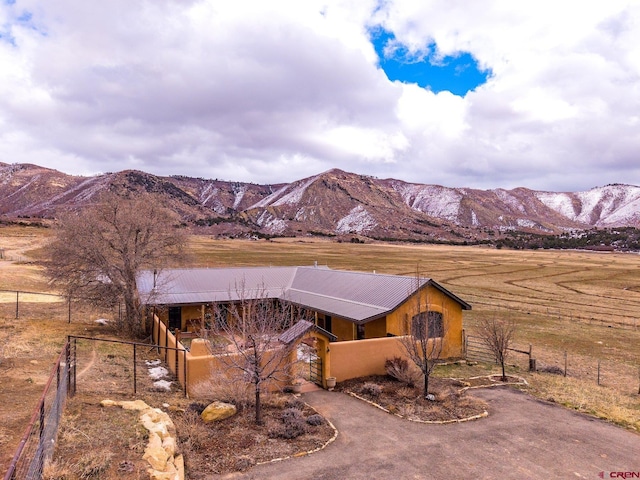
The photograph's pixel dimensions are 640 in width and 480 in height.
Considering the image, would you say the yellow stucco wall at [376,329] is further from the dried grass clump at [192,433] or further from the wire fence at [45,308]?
the wire fence at [45,308]

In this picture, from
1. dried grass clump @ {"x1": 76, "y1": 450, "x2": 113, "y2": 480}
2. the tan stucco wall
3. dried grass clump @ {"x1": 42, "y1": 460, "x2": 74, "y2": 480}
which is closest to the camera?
dried grass clump @ {"x1": 42, "y1": 460, "x2": 74, "y2": 480}

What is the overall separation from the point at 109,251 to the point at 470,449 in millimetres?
25874

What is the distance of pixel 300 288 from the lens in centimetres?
3750

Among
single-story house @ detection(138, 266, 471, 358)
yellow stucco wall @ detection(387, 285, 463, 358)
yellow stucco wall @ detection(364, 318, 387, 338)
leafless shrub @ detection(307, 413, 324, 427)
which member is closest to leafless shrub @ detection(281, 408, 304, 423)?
leafless shrub @ detection(307, 413, 324, 427)

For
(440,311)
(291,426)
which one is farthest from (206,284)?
(291,426)

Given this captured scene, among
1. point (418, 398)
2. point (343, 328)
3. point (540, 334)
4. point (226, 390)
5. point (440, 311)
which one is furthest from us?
point (540, 334)

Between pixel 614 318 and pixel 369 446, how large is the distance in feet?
149

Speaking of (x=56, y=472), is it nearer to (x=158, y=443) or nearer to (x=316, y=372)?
(x=158, y=443)

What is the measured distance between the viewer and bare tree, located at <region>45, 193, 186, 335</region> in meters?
28.9

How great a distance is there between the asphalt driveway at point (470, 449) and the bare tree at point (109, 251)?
18.6 meters

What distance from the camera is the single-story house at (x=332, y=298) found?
1019 inches

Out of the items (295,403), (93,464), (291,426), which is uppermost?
(93,464)

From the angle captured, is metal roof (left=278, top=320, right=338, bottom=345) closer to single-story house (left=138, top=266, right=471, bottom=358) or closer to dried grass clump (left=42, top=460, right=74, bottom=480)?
single-story house (left=138, top=266, right=471, bottom=358)

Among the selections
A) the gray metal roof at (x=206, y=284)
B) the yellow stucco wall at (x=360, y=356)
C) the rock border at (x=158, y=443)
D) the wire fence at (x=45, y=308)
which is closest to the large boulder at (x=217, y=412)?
the rock border at (x=158, y=443)
